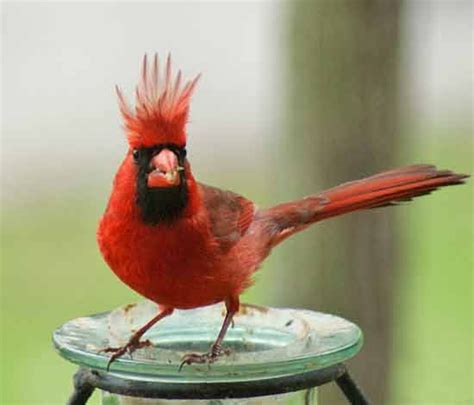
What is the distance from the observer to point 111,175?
820cm

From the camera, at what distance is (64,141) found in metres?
9.01

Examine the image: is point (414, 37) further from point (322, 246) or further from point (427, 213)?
point (427, 213)

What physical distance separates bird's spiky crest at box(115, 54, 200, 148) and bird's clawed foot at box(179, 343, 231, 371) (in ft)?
1.13

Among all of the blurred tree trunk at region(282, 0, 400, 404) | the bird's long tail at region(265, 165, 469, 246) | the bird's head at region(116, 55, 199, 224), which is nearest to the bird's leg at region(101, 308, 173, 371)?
the bird's head at region(116, 55, 199, 224)

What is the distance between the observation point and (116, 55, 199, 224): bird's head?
2.25 metres

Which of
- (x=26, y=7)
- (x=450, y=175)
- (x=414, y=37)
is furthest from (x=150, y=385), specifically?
(x=26, y=7)

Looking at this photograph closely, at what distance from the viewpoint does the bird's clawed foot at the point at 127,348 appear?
2168 mm

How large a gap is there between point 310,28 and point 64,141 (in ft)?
17.4

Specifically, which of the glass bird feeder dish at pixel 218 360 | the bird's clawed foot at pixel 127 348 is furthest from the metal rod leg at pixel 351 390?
the bird's clawed foot at pixel 127 348

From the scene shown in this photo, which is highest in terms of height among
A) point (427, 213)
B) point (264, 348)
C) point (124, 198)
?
point (124, 198)

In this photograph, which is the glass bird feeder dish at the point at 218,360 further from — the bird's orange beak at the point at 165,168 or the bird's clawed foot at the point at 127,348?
the bird's orange beak at the point at 165,168

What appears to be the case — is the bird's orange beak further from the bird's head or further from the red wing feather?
the red wing feather

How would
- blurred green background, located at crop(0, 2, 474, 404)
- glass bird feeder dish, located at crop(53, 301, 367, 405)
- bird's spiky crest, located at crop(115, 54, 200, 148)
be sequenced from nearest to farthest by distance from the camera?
glass bird feeder dish, located at crop(53, 301, 367, 405), bird's spiky crest, located at crop(115, 54, 200, 148), blurred green background, located at crop(0, 2, 474, 404)

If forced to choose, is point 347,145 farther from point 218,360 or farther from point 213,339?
point 218,360
